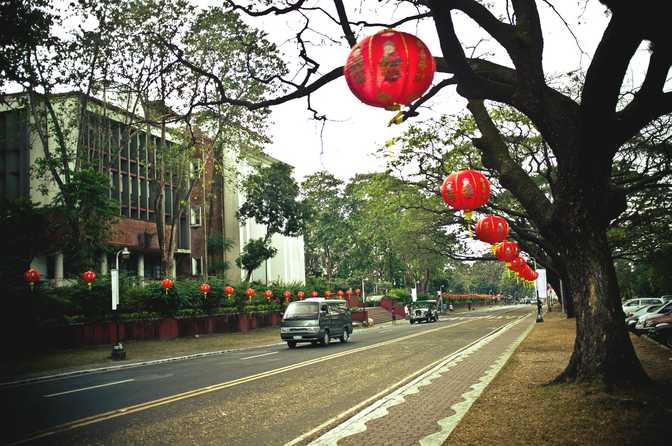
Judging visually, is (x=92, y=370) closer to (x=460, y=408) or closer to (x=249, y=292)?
(x=460, y=408)

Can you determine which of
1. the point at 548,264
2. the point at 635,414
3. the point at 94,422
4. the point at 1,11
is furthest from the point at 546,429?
the point at 548,264

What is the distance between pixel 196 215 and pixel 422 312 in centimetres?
2167

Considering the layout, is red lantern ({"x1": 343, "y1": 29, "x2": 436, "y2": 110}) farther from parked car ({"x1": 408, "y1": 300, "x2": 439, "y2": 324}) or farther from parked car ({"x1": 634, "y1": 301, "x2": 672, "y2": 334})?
parked car ({"x1": 408, "y1": 300, "x2": 439, "y2": 324})

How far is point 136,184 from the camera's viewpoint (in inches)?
1623

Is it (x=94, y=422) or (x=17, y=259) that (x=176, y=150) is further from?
(x=94, y=422)

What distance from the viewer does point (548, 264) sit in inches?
1294

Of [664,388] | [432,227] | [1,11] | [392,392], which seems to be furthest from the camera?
[432,227]

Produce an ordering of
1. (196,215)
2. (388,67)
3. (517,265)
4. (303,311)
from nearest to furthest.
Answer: (388,67), (303,311), (517,265), (196,215)

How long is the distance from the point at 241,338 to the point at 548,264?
18578mm

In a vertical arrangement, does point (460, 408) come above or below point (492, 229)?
below

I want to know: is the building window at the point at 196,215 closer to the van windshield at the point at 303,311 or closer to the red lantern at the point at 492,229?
the van windshield at the point at 303,311

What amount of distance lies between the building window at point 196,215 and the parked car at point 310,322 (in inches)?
1052

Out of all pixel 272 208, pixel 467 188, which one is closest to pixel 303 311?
pixel 467 188

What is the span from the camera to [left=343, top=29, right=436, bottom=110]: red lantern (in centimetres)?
627
